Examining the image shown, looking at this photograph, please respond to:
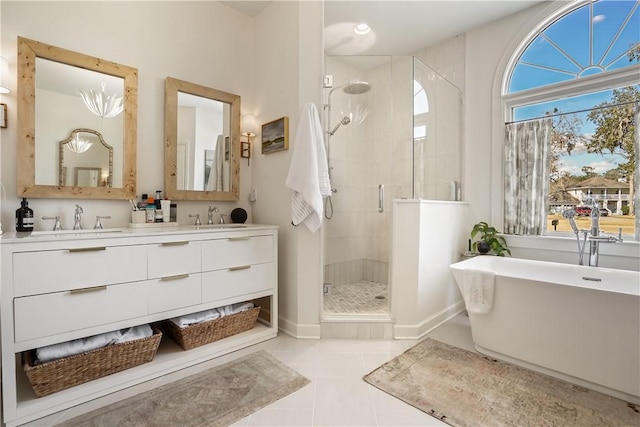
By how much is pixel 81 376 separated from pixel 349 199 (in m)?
2.14

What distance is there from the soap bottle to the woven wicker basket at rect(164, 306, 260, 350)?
1.00 meters

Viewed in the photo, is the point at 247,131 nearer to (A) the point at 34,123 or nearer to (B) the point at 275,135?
(B) the point at 275,135

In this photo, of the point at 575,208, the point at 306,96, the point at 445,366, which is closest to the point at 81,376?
the point at 445,366

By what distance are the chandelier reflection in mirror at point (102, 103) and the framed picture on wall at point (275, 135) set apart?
3.59ft

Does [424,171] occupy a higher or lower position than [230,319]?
higher

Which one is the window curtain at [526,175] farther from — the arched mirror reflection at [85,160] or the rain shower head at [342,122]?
the arched mirror reflection at [85,160]

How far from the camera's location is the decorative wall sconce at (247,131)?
9.44ft

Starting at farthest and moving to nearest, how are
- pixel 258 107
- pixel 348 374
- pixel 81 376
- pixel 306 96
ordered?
pixel 258 107 → pixel 306 96 → pixel 348 374 → pixel 81 376

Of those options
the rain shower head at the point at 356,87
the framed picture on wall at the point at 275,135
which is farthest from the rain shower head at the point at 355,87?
the framed picture on wall at the point at 275,135

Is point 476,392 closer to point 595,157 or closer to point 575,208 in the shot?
point 575,208

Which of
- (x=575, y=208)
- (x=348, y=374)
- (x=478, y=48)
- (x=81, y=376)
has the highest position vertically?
(x=478, y=48)

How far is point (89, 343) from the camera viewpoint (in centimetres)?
167

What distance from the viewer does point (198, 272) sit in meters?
2.03

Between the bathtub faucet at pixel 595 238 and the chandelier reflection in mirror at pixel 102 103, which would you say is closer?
the chandelier reflection in mirror at pixel 102 103
